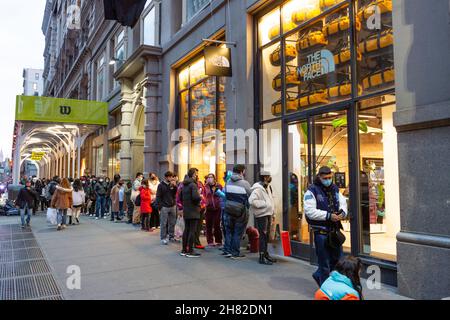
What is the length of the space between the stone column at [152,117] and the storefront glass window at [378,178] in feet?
32.2

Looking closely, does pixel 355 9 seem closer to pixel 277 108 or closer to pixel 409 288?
pixel 277 108

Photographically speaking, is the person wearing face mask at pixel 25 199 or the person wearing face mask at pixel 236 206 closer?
the person wearing face mask at pixel 236 206

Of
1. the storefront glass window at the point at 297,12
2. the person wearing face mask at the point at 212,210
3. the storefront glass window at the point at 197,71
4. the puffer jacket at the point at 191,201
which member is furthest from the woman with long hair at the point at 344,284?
the storefront glass window at the point at 197,71

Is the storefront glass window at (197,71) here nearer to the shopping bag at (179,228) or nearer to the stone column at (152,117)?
the stone column at (152,117)

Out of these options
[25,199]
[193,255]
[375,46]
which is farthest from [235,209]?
[25,199]

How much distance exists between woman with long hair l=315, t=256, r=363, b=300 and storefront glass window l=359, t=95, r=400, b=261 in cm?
356

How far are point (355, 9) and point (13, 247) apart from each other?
9470 millimetres

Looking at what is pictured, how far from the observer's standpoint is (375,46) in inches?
270

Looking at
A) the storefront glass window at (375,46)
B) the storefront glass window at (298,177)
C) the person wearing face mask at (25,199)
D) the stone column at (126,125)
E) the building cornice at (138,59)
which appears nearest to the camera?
the storefront glass window at (375,46)

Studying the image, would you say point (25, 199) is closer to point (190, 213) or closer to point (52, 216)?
point (52, 216)

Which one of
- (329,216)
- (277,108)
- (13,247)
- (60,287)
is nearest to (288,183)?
(277,108)

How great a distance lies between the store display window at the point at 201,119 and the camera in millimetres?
12034

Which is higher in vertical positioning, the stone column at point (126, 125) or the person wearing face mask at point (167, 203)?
the stone column at point (126, 125)

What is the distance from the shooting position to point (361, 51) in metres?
7.12
